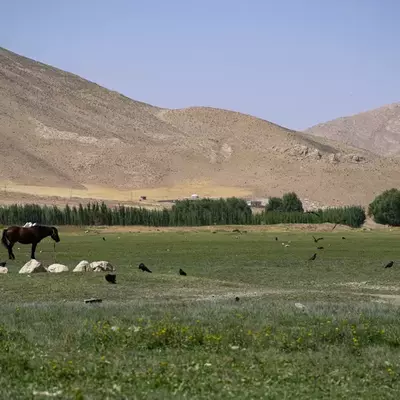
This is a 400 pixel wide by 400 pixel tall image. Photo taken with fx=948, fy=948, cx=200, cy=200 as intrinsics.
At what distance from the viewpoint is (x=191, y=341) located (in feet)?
45.2

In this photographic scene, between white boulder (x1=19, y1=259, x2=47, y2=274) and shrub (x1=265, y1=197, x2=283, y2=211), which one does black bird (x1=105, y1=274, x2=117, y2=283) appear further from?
shrub (x1=265, y1=197, x2=283, y2=211)

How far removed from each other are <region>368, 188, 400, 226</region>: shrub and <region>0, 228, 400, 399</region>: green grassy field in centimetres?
6834

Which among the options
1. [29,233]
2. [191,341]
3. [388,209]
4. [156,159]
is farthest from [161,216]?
[156,159]

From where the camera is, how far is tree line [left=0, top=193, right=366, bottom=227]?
78938mm

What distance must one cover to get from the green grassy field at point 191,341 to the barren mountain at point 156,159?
103166 millimetres

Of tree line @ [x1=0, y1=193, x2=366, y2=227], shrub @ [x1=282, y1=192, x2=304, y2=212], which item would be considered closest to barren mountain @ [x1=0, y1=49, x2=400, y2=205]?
shrub @ [x1=282, y1=192, x2=304, y2=212]

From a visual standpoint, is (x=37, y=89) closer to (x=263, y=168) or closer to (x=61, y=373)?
(x=263, y=168)

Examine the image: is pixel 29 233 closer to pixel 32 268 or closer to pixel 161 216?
pixel 32 268

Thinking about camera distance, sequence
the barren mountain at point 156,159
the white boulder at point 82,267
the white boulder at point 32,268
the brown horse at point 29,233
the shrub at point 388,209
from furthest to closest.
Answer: the barren mountain at point 156,159, the shrub at point 388,209, the brown horse at point 29,233, the white boulder at point 82,267, the white boulder at point 32,268

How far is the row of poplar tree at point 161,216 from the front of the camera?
259 ft

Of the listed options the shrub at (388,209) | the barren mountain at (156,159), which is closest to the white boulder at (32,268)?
the shrub at (388,209)

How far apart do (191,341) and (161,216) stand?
68430 millimetres

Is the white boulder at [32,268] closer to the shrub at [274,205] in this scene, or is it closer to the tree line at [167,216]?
the tree line at [167,216]

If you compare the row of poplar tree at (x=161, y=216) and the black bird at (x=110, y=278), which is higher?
the row of poplar tree at (x=161, y=216)
